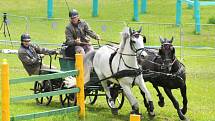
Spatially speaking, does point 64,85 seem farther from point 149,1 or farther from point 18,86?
point 149,1

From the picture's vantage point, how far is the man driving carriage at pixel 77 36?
13.4 m

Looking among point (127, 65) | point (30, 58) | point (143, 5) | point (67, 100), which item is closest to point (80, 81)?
point (127, 65)

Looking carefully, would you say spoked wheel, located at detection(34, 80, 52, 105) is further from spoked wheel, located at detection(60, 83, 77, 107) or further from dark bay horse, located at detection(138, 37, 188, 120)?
dark bay horse, located at detection(138, 37, 188, 120)

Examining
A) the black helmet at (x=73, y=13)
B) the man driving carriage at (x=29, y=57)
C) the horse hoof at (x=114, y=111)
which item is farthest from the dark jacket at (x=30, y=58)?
the horse hoof at (x=114, y=111)

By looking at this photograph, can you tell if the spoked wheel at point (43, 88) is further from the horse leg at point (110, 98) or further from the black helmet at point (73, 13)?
the black helmet at point (73, 13)

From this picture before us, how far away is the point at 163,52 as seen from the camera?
40.8 feet

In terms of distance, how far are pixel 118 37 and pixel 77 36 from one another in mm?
14109

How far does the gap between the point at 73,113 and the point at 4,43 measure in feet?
45.8

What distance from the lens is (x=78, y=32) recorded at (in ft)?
44.7

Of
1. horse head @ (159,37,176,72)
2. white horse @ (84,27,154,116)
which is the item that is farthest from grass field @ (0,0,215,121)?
horse head @ (159,37,176,72)

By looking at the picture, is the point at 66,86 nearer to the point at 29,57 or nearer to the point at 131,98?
the point at 29,57

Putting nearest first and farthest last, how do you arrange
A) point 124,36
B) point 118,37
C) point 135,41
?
1. point 135,41
2. point 124,36
3. point 118,37

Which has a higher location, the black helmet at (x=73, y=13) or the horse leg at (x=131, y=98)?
the black helmet at (x=73, y=13)

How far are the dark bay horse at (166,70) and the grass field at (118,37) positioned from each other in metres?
0.61
